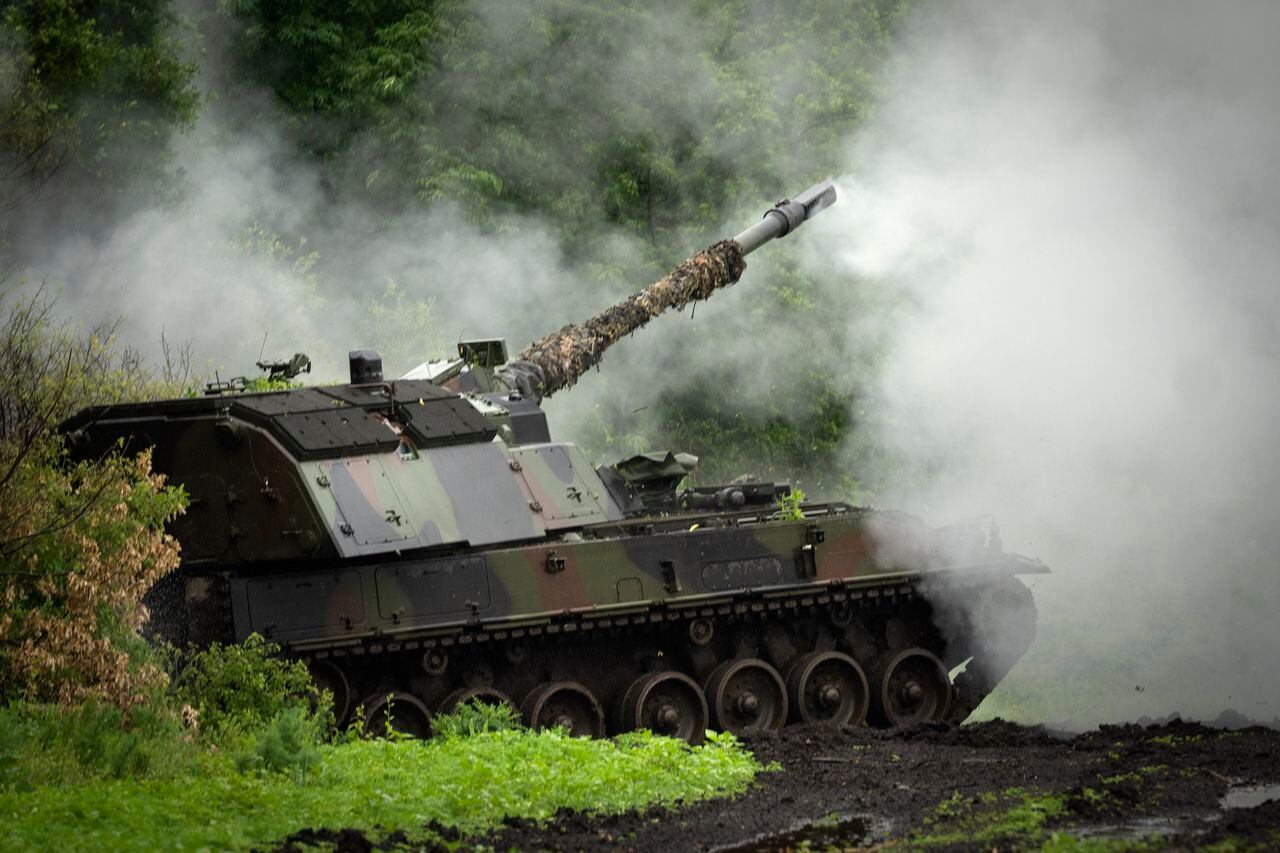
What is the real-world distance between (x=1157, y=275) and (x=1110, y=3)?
4502 mm

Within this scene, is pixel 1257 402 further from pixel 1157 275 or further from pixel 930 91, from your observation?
pixel 930 91

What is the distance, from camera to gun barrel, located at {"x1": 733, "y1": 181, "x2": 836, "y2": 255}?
68.8ft

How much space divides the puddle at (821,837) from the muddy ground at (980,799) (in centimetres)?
2

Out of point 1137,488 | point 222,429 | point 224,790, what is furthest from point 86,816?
point 1137,488

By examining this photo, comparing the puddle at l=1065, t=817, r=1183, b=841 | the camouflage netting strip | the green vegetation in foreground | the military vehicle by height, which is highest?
the camouflage netting strip

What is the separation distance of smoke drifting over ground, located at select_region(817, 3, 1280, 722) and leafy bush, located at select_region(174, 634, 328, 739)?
11143 mm

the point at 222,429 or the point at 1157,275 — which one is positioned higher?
the point at 1157,275

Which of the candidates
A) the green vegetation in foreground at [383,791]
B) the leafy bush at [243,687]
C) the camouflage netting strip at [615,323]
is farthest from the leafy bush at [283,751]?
the camouflage netting strip at [615,323]

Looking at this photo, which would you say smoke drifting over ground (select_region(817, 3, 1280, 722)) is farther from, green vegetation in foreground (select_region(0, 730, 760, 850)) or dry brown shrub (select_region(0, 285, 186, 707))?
dry brown shrub (select_region(0, 285, 186, 707))

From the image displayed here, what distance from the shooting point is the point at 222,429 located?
49.3 ft

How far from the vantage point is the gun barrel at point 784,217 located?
20984 millimetres

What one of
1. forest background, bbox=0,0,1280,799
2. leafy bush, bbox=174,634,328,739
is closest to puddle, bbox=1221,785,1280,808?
leafy bush, bbox=174,634,328,739

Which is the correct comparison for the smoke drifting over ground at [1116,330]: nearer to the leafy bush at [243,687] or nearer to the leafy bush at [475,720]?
the leafy bush at [475,720]

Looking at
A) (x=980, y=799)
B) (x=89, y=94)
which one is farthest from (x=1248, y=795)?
(x=89, y=94)
